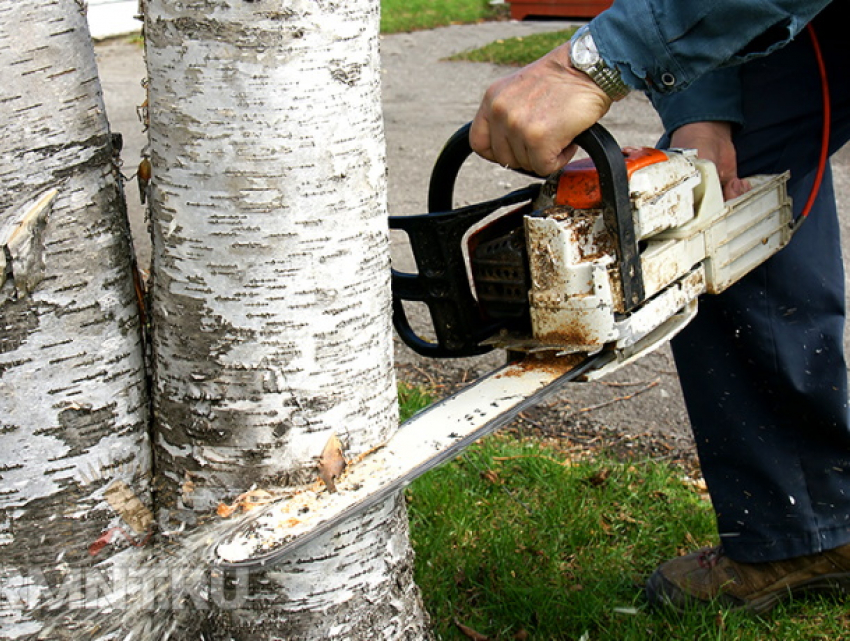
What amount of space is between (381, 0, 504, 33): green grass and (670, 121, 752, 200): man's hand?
8.72 m

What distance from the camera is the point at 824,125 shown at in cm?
226

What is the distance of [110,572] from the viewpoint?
5.56 feet

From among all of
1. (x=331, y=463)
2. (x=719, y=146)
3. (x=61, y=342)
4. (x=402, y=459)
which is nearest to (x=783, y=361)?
(x=719, y=146)

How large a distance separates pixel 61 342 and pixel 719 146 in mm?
1564

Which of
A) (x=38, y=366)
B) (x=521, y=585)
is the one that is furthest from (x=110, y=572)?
(x=521, y=585)

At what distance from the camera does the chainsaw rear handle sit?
1.71 meters

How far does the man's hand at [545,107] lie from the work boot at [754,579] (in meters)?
1.26

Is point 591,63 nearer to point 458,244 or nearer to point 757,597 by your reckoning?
point 458,244

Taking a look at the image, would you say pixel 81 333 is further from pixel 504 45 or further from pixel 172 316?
pixel 504 45

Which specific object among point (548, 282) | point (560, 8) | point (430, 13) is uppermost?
point (548, 282)

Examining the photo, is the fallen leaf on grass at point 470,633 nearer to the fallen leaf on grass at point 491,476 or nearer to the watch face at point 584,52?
the fallen leaf on grass at point 491,476

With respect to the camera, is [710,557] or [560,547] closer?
[710,557]

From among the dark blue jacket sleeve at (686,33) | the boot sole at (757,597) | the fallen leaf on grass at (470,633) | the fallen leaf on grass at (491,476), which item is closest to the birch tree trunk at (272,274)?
the dark blue jacket sleeve at (686,33)

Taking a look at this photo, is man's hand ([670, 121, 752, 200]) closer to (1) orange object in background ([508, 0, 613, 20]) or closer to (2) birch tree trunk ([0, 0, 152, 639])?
(2) birch tree trunk ([0, 0, 152, 639])
